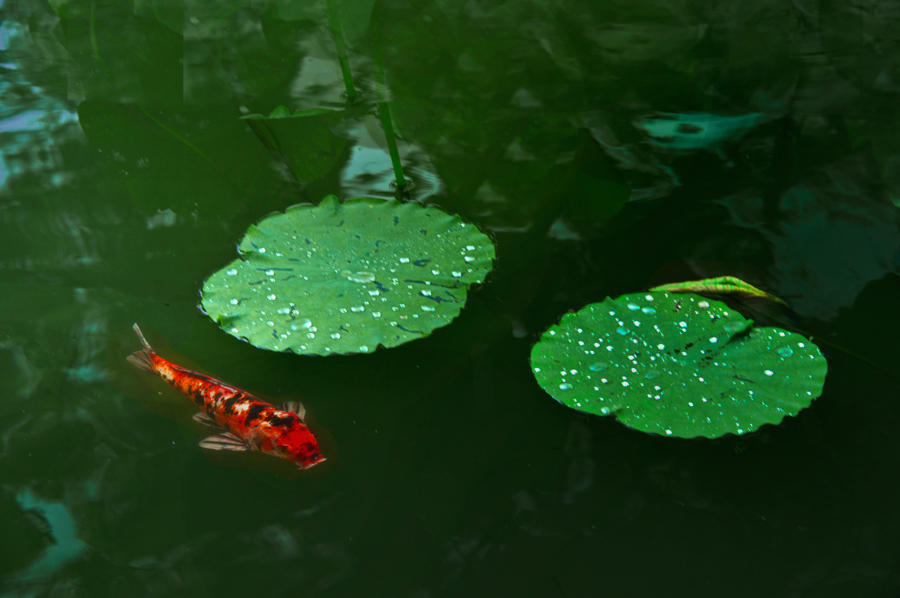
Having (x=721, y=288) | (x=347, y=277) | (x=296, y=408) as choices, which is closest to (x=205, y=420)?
(x=296, y=408)

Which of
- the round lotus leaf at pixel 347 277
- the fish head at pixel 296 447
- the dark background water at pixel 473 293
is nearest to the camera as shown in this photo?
the dark background water at pixel 473 293

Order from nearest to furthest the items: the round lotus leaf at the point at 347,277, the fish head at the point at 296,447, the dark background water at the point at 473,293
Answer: the dark background water at the point at 473,293
the fish head at the point at 296,447
the round lotus leaf at the point at 347,277

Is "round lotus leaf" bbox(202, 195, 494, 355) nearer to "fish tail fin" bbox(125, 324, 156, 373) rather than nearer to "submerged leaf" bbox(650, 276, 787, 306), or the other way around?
"fish tail fin" bbox(125, 324, 156, 373)

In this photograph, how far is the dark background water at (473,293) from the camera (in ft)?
3.75

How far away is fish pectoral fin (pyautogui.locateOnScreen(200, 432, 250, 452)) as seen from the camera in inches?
51.1

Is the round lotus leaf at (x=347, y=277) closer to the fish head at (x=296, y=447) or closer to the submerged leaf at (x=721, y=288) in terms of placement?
the fish head at (x=296, y=447)

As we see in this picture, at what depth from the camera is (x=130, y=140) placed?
2.17 m

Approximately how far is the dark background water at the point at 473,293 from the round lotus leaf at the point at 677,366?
0.26ft

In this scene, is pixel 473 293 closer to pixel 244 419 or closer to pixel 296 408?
pixel 296 408

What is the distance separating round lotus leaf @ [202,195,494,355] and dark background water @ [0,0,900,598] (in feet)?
0.31

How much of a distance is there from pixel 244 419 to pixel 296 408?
4.6 inches

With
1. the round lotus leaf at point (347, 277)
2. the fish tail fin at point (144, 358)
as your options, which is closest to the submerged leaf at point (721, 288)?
the round lotus leaf at point (347, 277)

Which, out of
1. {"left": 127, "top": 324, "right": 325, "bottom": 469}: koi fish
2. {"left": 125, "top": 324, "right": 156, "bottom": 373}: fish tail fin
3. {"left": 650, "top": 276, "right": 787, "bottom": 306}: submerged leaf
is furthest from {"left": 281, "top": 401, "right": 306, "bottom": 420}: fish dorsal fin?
{"left": 650, "top": 276, "right": 787, "bottom": 306}: submerged leaf

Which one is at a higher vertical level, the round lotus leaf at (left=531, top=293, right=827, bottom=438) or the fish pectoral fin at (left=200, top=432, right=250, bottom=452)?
the round lotus leaf at (left=531, top=293, right=827, bottom=438)
